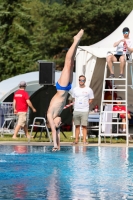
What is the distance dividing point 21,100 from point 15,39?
85.4ft

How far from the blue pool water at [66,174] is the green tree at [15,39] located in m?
29.7

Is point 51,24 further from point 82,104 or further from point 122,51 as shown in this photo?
point 82,104

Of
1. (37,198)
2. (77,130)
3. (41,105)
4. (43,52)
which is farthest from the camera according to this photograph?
(43,52)

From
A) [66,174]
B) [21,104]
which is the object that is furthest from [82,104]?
[66,174]

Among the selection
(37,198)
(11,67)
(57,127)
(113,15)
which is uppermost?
(113,15)

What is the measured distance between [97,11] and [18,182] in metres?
35.0

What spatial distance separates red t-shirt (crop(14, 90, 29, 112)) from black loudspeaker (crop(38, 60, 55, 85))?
1.99 metres

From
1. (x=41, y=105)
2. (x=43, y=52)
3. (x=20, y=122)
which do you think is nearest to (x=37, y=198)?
(x=20, y=122)

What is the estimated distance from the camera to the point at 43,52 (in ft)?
157

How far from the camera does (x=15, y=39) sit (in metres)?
45.6

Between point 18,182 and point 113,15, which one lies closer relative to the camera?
point 18,182

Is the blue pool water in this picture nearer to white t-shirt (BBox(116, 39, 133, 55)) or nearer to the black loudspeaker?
white t-shirt (BBox(116, 39, 133, 55))

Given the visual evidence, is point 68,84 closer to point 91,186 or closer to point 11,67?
point 91,186

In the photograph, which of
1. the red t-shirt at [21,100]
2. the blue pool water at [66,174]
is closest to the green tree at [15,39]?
the red t-shirt at [21,100]
